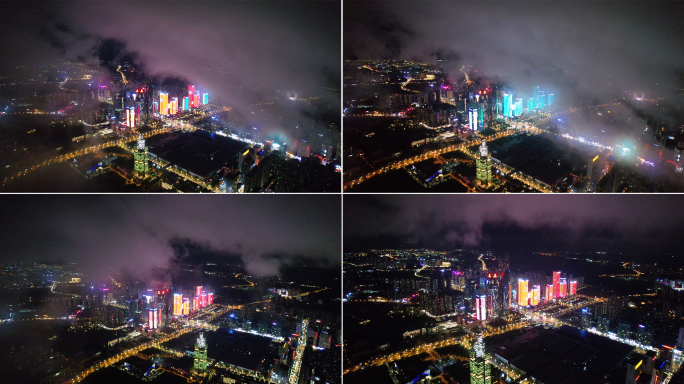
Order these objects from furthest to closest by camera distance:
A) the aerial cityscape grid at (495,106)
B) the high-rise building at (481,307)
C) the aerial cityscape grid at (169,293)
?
the high-rise building at (481,307), the aerial cityscape grid at (169,293), the aerial cityscape grid at (495,106)

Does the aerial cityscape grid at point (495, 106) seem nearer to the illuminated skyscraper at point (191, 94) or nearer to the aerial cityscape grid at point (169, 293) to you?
the aerial cityscape grid at point (169, 293)

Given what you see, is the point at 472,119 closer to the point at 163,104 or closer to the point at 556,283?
the point at 556,283

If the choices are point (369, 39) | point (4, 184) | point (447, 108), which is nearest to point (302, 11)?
point (369, 39)

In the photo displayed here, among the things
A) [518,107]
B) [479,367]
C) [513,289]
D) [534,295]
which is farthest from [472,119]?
[479,367]

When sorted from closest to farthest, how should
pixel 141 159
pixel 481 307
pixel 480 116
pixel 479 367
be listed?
pixel 141 159, pixel 480 116, pixel 479 367, pixel 481 307

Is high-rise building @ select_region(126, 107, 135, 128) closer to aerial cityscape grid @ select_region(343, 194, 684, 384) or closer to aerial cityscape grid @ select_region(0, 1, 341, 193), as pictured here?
aerial cityscape grid @ select_region(0, 1, 341, 193)

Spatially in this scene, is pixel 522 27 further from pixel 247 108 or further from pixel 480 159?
pixel 247 108

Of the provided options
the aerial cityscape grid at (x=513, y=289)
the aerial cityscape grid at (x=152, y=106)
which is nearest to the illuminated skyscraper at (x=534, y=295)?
the aerial cityscape grid at (x=513, y=289)
